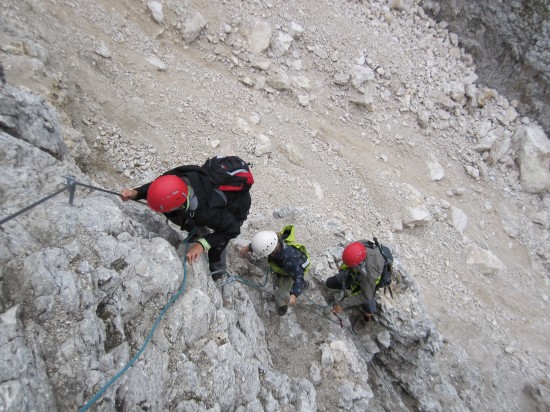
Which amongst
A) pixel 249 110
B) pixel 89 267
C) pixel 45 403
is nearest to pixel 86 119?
pixel 249 110

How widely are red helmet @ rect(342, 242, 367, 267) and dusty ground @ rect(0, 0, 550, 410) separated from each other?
189 cm

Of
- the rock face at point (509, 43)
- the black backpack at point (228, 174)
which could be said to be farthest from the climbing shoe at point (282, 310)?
the rock face at point (509, 43)

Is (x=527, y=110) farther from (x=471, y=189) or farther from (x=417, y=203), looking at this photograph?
(x=417, y=203)

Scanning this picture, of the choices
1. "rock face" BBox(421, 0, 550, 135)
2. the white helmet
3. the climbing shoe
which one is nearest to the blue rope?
the white helmet

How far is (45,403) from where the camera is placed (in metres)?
2.76

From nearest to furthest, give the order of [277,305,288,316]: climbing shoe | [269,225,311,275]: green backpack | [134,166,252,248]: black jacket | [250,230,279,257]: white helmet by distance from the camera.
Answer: [134,166,252,248]: black jacket → [250,230,279,257]: white helmet → [269,225,311,275]: green backpack → [277,305,288,316]: climbing shoe

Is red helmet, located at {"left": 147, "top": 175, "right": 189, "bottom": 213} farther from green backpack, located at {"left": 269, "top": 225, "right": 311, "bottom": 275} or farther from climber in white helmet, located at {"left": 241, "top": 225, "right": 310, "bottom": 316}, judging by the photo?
green backpack, located at {"left": 269, "top": 225, "right": 311, "bottom": 275}

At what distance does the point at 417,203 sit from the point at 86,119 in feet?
34.1

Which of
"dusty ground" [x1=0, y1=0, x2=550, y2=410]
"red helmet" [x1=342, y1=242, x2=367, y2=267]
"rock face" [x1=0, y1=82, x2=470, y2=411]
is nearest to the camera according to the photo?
"rock face" [x1=0, y1=82, x2=470, y2=411]

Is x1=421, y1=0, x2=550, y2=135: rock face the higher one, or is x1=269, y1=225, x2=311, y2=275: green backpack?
x1=421, y1=0, x2=550, y2=135: rock face

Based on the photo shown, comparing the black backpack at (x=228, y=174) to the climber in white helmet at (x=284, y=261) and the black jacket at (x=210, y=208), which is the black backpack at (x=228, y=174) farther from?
the climber in white helmet at (x=284, y=261)

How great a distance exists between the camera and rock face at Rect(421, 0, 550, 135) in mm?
14500

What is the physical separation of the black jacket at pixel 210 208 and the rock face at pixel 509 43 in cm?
1471

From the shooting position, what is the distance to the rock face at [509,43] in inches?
571
